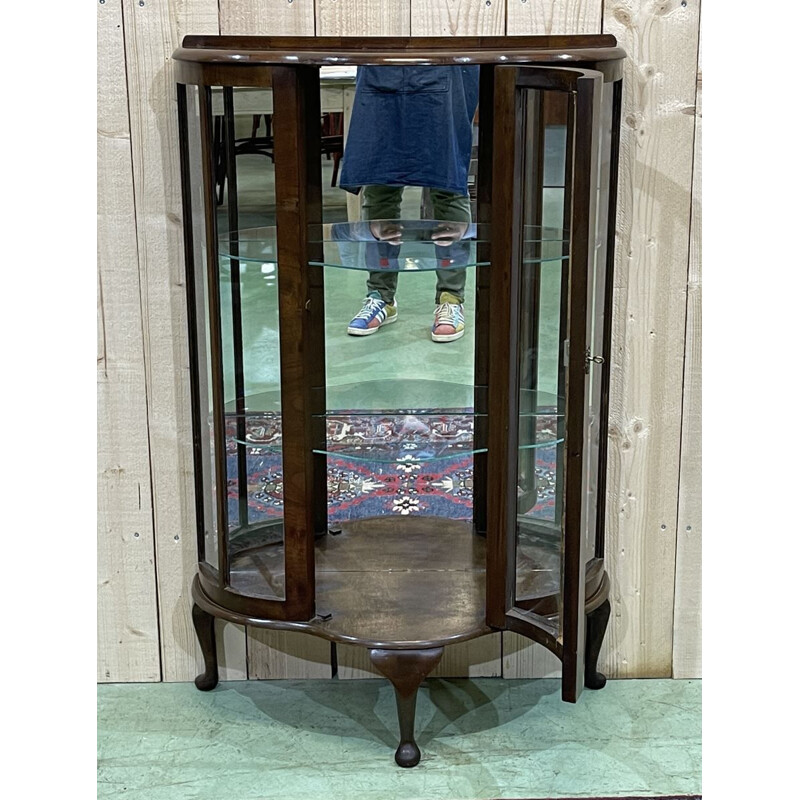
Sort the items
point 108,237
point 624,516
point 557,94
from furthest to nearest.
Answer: point 624,516
point 108,237
point 557,94

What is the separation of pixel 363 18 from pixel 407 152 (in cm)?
28

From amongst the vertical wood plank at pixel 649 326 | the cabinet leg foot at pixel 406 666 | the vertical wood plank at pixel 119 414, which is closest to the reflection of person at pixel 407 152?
the vertical wood plank at pixel 649 326

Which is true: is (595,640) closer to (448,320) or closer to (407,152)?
(448,320)

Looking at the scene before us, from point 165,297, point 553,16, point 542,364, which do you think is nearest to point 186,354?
point 165,297

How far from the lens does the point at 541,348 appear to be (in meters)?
2.24

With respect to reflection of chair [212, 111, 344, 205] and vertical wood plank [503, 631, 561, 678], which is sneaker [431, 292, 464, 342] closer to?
reflection of chair [212, 111, 344, 205]

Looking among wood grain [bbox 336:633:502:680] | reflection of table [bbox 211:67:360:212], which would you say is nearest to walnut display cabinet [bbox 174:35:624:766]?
reflection of table [bbox 211:67:360:212]

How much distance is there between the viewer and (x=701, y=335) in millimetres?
2479

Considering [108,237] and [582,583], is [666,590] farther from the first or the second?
[108,237]

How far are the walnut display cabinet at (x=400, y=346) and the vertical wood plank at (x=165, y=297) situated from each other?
0.31 ft

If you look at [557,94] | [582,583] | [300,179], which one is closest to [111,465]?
[300,179]

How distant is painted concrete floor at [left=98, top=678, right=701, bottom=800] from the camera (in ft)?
7.57

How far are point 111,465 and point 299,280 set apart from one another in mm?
701

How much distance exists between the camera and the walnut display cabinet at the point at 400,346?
2059 mm
